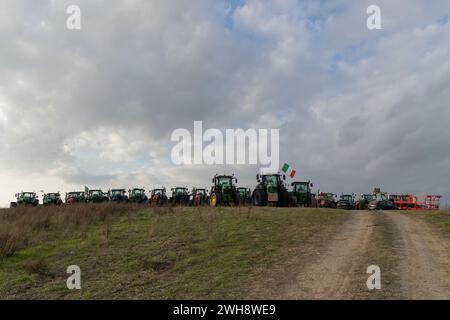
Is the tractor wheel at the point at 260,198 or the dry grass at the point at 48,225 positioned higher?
the tractor wheel at the point at 260,198

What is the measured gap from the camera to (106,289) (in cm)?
812

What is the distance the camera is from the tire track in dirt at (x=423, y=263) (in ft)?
23.7

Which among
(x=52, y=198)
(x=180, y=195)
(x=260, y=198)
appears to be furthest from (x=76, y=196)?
(x=260, y=198)

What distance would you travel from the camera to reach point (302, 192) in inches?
1232

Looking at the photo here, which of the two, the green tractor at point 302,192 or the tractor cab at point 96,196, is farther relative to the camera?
the tractor cab at point 96,196

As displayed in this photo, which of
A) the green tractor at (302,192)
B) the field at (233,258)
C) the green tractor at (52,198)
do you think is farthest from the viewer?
the green tractor at (52,198)

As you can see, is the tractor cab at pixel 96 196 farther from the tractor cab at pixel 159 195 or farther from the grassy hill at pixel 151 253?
the grassy hill at pixel 151 253

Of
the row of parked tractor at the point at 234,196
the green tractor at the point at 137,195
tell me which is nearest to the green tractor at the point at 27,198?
the row of parked tractor at the point at 234,196

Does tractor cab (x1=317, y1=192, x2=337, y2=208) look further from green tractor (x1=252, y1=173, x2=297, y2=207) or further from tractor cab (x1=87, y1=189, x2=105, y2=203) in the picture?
tractor cab (x1=87, y1=189, x2=105, y2=203)

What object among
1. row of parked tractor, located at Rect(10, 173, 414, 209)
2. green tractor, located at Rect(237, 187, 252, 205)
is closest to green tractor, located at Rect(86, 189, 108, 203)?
row of parked tractor, located at Rect(10, 173, 414, 209)

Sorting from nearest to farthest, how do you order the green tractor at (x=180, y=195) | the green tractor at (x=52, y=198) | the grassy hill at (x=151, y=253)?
the grassy hill at (x=151, y=253)
the green tractor at (x=180, y=195)
the green tractor at (x=52, y=198)

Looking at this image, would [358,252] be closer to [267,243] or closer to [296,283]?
[267,243]

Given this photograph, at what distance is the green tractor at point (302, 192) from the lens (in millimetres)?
31125
